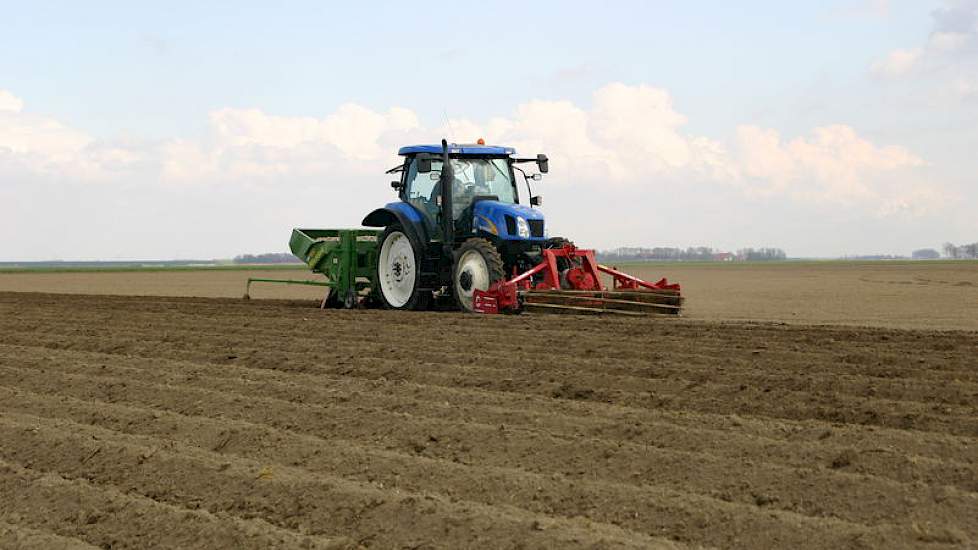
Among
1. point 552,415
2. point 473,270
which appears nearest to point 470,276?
point 473,270

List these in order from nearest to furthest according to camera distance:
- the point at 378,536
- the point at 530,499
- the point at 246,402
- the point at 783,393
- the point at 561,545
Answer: the point at 561,545 < the point at 378,536 < the point at 530,499 < the point at 783,393 < the point at 246,402

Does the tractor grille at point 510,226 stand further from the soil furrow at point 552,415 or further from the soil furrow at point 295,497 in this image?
the soil furrow at point 295,497

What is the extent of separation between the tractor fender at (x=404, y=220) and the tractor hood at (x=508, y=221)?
2.38 ft

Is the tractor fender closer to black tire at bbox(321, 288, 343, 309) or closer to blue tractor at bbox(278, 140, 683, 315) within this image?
blue tractor at bbox(278, 140, 683, 315)

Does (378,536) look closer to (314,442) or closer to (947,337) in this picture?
(314,442)

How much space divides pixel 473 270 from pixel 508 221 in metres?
0.72

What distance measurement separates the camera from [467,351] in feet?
28.6

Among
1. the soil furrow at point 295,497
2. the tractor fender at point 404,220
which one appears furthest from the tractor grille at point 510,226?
the soil furrow at point 295,497

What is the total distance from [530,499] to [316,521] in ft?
2.98

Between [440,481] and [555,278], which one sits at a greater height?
[555,278]

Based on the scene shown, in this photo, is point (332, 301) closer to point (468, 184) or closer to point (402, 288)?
point (402, 288)

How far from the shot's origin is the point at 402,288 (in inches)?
547

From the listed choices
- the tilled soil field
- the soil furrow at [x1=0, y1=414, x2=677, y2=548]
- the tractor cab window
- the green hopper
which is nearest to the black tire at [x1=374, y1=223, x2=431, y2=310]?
the green hopper

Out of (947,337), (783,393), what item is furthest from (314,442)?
(947,337)
